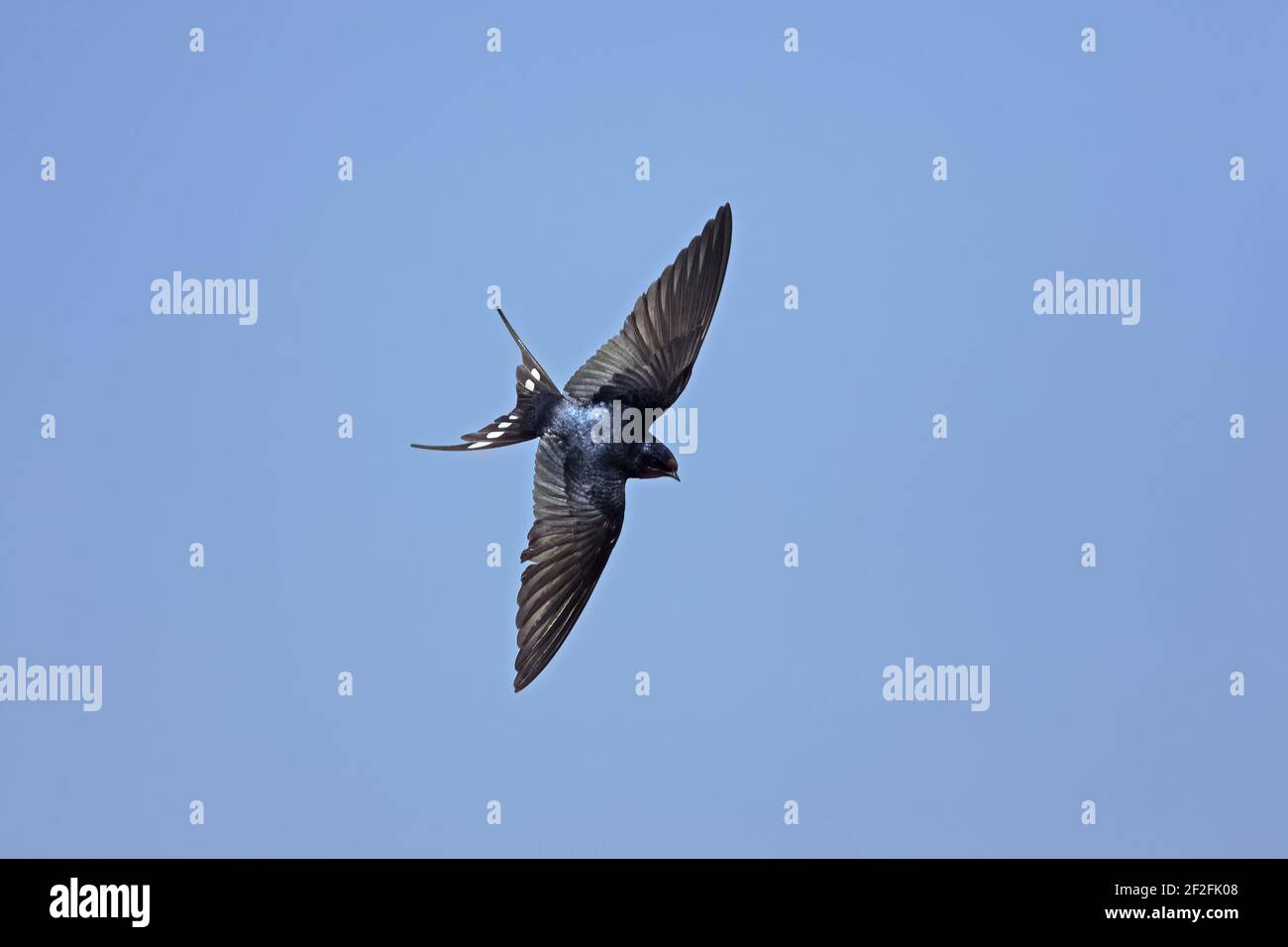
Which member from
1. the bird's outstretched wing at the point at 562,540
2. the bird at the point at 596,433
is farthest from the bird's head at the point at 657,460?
the bird's outstretched wing at the point at 562,540

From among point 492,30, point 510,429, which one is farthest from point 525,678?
point 492,30

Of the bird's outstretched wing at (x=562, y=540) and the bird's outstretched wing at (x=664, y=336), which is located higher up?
the bird's outstretched wing at (x=664, y=336)

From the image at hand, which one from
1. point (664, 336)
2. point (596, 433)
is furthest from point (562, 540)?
point (664, 336)

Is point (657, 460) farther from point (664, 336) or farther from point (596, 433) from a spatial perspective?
point (664, 336)

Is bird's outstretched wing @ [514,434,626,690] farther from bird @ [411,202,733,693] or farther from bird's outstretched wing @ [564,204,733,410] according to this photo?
bird's outstretched wing @ [564,204,733,410]

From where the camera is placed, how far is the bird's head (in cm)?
570

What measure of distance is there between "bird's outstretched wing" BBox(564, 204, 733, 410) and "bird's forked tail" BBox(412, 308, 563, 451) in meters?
0.15

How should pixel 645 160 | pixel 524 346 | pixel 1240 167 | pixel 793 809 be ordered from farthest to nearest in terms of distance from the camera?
pixel 1240 167
pixel 793 809
pixel 645 160
pixel 524 346

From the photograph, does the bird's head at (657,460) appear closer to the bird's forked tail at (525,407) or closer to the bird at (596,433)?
the bird at (596,433)

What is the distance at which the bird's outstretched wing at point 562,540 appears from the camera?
226 inches

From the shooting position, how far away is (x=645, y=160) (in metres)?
6.23

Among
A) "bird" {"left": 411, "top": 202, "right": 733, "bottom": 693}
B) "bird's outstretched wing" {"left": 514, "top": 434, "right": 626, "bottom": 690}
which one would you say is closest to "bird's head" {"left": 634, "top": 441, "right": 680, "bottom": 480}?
"bird" {"left": 411, "top": 202, "right": 733, "bottom": 693}

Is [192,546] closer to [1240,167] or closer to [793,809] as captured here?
[793,809]

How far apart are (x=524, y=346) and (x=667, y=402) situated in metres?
0.72
